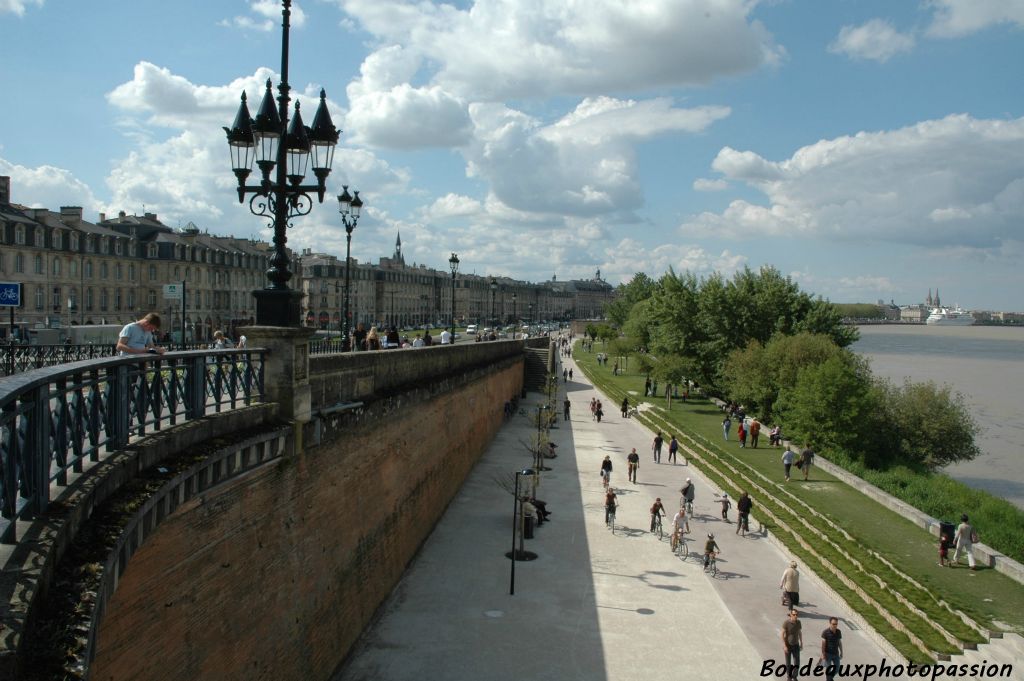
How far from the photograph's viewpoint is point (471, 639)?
45.1 ft

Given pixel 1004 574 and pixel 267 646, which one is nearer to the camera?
pixel 267 646

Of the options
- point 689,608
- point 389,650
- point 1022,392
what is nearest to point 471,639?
point 389,650

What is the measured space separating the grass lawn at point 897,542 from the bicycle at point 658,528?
4163 mm

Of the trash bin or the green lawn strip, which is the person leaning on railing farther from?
the trash bin

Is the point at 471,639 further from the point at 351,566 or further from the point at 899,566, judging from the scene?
the point at 899,566

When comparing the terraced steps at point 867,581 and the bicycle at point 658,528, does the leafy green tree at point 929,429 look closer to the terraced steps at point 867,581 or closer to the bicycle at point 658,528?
the terraced steps at point 867,581

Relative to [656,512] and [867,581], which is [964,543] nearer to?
[867,581]

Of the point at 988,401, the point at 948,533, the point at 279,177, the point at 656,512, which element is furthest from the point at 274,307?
the point at 988,401

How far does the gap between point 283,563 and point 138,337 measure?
3.63 metres

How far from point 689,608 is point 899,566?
498cm

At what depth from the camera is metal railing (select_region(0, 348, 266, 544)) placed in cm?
436

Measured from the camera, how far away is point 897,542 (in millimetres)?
18453

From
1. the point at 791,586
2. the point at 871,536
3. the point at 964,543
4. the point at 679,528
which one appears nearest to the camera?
the point at 791,586

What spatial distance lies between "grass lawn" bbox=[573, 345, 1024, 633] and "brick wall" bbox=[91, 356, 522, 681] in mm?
10530
